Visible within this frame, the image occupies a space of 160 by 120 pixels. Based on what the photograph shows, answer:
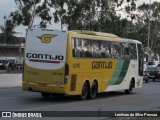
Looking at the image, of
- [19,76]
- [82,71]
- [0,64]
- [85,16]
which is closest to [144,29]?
[0,64]

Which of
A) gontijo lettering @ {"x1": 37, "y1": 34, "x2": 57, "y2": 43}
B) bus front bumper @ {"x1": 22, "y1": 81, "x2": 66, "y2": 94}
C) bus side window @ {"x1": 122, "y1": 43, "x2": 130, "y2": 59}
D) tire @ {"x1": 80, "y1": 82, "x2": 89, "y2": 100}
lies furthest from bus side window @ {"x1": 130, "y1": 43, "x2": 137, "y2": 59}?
bus front bumper @ {"x1": 22, "y1": 81, "x2": 66, "y2": 94}

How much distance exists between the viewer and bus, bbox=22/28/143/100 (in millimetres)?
19469

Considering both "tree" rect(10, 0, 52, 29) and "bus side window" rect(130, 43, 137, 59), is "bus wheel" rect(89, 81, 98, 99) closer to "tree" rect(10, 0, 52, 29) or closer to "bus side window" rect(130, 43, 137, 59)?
"bus side window" rect(130, 43, 137, 59)

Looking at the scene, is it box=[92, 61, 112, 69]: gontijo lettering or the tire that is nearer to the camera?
the tire

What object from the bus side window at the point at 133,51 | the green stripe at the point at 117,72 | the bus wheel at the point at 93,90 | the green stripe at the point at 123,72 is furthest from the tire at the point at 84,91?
the bus side window at the point at 133,51

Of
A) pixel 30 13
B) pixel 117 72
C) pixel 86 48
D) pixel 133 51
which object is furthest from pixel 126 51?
pixel 30 13

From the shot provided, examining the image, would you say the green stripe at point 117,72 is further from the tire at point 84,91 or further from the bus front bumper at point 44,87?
the bus front bumper at point 44,87

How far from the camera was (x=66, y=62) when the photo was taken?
19.4m

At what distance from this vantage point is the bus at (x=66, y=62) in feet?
63.9

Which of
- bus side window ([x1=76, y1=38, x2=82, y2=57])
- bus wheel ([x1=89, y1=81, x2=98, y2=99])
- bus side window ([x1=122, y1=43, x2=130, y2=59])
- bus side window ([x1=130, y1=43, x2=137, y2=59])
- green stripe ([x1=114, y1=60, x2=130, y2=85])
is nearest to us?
bus side window ([x1=76, y1=38, x2=82, y2=57])

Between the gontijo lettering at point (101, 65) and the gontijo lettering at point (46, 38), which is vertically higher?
the gontijo lettering at point (46, 38)

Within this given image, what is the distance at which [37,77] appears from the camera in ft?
64.9

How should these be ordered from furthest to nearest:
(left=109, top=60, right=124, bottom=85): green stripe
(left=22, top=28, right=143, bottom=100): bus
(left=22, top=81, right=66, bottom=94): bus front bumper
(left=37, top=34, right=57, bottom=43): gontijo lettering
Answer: (left=109, top=60, right=124, bottom=85): green stripe < (left=37, top=34, right=57, bottom=43): gontijo lettering < (left=22, top=28, right=143, bottom=100): bus < (left=22, top=81, right=66, bottom=94): bus front bumper

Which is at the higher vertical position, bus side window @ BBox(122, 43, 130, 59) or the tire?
bus side window @ BBox(122, 43, 130, 59)
